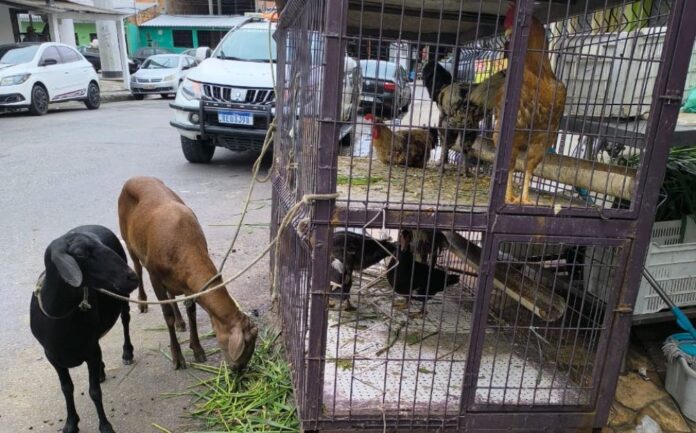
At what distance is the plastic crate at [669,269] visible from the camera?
3.14 m

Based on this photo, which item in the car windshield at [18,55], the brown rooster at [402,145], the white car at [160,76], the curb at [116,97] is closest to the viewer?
the brown rooster at [402,145]

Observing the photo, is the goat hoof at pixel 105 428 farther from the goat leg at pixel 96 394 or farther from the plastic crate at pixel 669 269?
the plastic crate at pixel 669 269

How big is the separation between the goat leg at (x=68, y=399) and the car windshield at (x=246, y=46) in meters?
6.24

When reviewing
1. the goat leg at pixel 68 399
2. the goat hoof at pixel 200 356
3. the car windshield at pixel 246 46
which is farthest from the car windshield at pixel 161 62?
the goat leg at pixel 68 399

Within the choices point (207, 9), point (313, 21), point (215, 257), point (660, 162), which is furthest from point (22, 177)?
point (207, 9)

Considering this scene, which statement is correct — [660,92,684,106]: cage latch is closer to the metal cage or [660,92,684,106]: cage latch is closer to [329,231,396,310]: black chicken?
the metal cage

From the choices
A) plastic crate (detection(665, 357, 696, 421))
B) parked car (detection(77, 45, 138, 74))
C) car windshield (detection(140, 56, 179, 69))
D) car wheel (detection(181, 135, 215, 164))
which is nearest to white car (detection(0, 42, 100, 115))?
car windshield (detection(140, 56, 179, 69))

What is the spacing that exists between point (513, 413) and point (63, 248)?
7.56 feet

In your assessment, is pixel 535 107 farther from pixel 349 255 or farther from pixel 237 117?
pixel 237 117

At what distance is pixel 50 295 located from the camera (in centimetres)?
250

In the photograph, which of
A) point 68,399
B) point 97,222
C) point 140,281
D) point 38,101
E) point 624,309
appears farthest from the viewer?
point 38,101

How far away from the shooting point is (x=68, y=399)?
2.67 m

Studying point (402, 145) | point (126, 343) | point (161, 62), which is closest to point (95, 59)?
point (161, 62)

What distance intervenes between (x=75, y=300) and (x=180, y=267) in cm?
64
